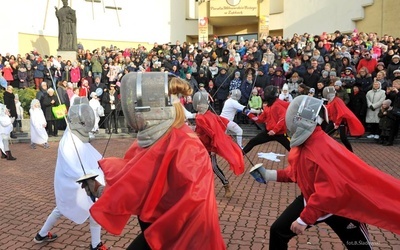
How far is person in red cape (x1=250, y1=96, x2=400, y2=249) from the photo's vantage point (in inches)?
121

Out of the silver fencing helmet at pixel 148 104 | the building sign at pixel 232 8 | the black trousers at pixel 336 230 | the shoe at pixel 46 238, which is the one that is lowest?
the shoe at pixel 46 238

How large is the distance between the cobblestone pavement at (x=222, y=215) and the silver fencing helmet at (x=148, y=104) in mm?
1961

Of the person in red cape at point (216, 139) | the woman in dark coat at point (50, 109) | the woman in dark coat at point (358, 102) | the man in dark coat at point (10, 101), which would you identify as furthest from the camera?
the woman in dark coat at point (50, 109)

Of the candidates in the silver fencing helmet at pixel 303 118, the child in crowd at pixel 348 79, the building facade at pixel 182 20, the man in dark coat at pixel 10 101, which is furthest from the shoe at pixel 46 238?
the building facade at pixel 182 20

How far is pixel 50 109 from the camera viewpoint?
15.4 metres

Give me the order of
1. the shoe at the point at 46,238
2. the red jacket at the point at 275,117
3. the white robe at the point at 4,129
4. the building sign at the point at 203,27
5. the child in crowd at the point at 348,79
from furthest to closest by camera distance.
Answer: the building sign at the point at 203,27
the child in crowd at the point at 348,79
the white robe at the point at 4,129
the red jacket at the point at 275,117
the shoe at the point at 46,238

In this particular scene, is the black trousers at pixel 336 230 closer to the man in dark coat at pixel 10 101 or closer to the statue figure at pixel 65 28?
the man in dark coat at pixel 10 101

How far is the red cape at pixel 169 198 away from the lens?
7.93 feet

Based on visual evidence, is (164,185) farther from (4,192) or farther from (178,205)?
(4,192)

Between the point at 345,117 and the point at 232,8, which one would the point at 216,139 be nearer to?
the point at 345,117

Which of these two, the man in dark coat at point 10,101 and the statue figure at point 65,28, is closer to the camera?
the man in dark coat at point 10,101

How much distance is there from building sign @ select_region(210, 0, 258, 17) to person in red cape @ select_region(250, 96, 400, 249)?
102ft

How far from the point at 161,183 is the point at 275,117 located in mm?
6714

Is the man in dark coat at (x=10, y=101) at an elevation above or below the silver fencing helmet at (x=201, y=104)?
below
